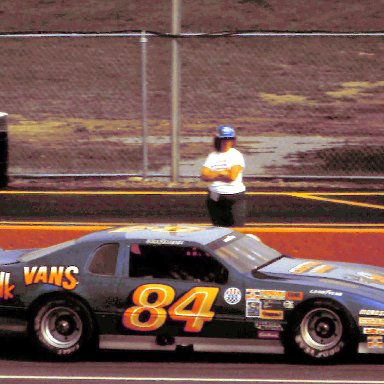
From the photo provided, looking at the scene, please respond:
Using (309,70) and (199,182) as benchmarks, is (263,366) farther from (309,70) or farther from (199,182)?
(309,70)

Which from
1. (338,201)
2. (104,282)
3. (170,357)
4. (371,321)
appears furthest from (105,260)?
(338,201)

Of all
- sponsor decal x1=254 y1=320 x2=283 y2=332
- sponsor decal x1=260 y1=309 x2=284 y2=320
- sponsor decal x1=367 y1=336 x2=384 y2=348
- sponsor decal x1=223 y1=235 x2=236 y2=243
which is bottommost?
sponsor decal x1=367 y1=336 x2=384 y2=348

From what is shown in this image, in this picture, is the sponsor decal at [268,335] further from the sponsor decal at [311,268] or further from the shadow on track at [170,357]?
the sponsor decal at [311,268]

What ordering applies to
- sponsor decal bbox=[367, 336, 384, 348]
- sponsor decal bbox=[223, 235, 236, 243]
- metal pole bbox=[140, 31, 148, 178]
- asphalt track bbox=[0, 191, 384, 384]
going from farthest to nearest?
metal pole bbox=[140, 31, 148, 178] → sponsor decal bbox=[223, 235, 236, 243] → sponsor decal bbox=[367, 336, 384, 348] → asphalt track bbox=[0, 191, 384, 384]

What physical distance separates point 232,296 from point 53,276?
149cm

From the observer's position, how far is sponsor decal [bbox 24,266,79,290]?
37.6 ft

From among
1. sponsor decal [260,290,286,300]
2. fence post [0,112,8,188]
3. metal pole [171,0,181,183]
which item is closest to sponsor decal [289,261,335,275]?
sponsor decal [260,290,286,300]

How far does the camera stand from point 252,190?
2138 cm

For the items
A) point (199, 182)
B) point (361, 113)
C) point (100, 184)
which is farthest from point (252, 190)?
point (361, 113)

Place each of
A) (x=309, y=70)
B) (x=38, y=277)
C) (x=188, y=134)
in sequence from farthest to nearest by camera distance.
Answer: (x=309, y=70)
(x=188, y=134)
(x=38, y=277)

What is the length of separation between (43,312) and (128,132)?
14818 millimetres

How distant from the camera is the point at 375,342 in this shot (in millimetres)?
10930

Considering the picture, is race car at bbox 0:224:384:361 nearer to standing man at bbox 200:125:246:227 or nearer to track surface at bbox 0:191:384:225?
standing man at bbox 200:125:246:227

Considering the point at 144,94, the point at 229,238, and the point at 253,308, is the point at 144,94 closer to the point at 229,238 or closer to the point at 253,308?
the point at 229,238
